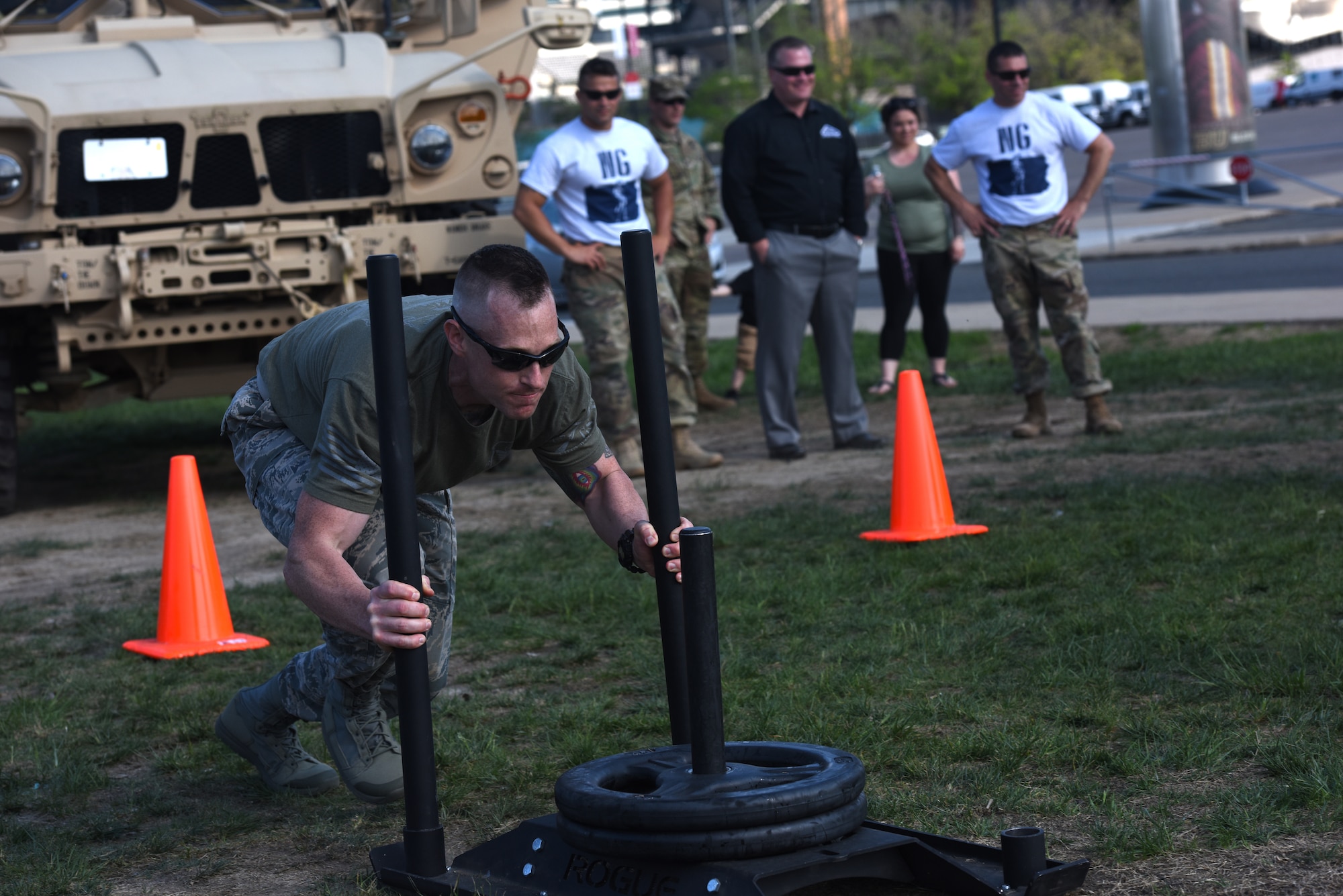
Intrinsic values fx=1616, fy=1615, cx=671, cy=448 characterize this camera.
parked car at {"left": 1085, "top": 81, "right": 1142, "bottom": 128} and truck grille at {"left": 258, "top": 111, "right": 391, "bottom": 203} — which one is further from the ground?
parked car at {"left": 1085, "top": 81, "right": 1142, "bottom": 128}

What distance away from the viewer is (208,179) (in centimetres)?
839

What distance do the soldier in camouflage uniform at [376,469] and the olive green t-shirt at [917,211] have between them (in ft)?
23.1

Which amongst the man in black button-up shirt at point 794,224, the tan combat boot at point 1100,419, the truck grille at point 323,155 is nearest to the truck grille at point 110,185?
the truck grille at point 323,155

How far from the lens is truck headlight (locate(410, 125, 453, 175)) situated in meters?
8.60

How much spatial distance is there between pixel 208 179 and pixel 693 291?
11.5ft

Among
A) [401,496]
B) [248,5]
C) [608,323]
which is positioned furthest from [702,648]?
[248,5]

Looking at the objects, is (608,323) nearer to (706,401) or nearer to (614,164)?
(614,164)

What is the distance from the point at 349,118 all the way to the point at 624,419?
2167 mm

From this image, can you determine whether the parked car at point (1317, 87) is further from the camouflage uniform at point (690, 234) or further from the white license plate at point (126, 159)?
the white license plate at point (126, 159)

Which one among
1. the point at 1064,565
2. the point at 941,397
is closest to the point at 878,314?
the point at 941,397

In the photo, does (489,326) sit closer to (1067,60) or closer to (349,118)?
(349,118)

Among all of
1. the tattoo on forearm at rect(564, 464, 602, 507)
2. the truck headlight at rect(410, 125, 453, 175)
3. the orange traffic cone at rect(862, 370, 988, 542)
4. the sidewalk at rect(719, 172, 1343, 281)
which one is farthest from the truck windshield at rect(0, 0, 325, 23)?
the sidewalk at rect(719, 172, 1343, 281)

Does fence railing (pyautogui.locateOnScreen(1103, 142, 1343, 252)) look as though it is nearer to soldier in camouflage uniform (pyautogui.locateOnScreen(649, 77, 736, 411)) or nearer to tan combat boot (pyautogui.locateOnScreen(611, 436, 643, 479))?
soldier in camouflage uniform (pyautogui.locateOnScreen(649, 77, 736, 411))

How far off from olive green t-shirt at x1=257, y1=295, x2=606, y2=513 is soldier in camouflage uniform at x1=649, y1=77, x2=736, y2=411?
20.4 ft
